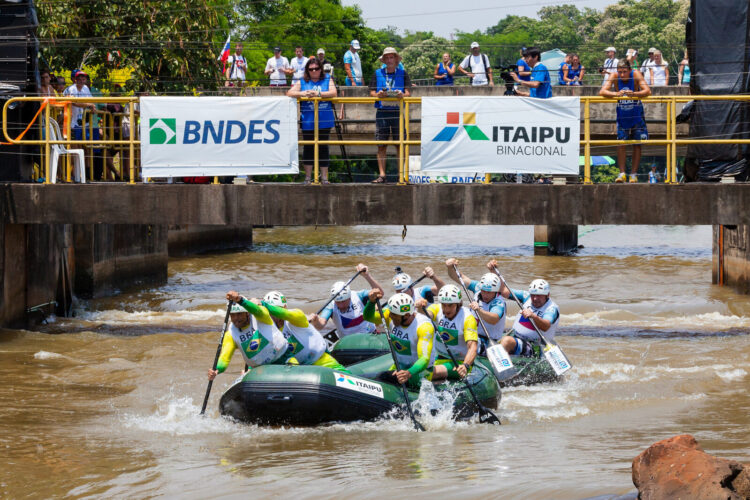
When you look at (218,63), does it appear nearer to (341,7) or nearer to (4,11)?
(4,11)

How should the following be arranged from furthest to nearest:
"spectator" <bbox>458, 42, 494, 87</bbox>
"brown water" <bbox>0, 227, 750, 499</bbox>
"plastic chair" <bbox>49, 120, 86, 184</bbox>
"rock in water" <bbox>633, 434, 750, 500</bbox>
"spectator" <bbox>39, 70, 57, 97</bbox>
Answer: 1. "spectator" <bbox>458, 42, 494, 87</bbox>
2. "spectator" <bbox>39, 70, 57, 97</bbox>
3. "plastic chair" <bbox>49, 120, 86, 184</bbox>
4. "brown water" <bbox>0, 227, 750, 499</bbox>
5. "rock in water" <bbox>633, 434, 750, 500</bbox>

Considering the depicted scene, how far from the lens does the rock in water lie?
7.00 meters

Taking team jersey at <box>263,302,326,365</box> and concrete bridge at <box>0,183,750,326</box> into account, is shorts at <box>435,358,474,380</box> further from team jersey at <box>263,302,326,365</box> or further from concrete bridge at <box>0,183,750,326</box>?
concrete bridge at <box>0,183,750,326</box>

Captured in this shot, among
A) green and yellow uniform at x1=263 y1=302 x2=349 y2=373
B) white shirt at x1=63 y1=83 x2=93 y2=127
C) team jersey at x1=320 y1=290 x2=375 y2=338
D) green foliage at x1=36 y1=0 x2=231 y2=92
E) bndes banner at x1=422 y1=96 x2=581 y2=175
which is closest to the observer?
green and yellow uniform at x1=263 y1=302 x2=349 y2=373

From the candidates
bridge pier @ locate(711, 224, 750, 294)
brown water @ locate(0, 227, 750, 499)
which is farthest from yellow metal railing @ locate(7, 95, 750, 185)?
bridge pier @ locate(711, 224, 750, 294)

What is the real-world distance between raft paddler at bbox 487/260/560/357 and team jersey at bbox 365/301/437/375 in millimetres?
2036

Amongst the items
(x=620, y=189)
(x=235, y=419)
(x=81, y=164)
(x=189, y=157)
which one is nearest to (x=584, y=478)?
(x=235, y=419)

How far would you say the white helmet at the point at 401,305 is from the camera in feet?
38.4

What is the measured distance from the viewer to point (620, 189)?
15.8 meters

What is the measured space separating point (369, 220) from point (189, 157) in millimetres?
2954

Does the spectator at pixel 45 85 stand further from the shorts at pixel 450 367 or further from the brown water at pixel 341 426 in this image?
the shorts at pixel 450 367

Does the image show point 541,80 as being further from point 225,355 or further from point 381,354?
point 225,355

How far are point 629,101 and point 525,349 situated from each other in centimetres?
476

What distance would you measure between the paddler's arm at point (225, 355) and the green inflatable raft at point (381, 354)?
6.03ft
